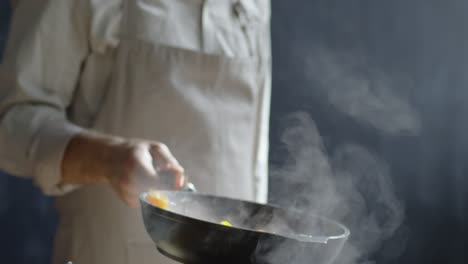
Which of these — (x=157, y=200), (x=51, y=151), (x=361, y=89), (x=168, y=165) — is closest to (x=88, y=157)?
(x=51, y=151)

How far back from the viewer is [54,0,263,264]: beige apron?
1340mm

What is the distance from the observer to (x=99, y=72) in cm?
137

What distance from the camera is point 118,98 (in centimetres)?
135

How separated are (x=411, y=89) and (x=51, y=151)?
1593 mm

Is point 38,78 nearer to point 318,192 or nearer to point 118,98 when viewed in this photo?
point 118,98

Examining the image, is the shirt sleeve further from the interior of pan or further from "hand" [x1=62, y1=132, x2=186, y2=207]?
the interior of pan

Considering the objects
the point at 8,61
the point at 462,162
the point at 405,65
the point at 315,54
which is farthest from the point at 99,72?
the point at 462,162

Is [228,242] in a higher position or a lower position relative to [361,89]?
higher

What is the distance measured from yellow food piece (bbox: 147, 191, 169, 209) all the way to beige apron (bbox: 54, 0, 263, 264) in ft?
1.35

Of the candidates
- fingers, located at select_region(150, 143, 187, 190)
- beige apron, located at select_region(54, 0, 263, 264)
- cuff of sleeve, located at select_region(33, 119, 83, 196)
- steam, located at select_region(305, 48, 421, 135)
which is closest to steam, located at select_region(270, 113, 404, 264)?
beige apron, located at select_region(54, 0, 263, 264)

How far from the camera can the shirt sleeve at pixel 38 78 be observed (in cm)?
125

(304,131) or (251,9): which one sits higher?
(251,9)

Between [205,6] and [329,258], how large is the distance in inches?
30.4

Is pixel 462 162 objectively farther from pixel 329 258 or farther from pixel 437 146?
pixel 329 258
